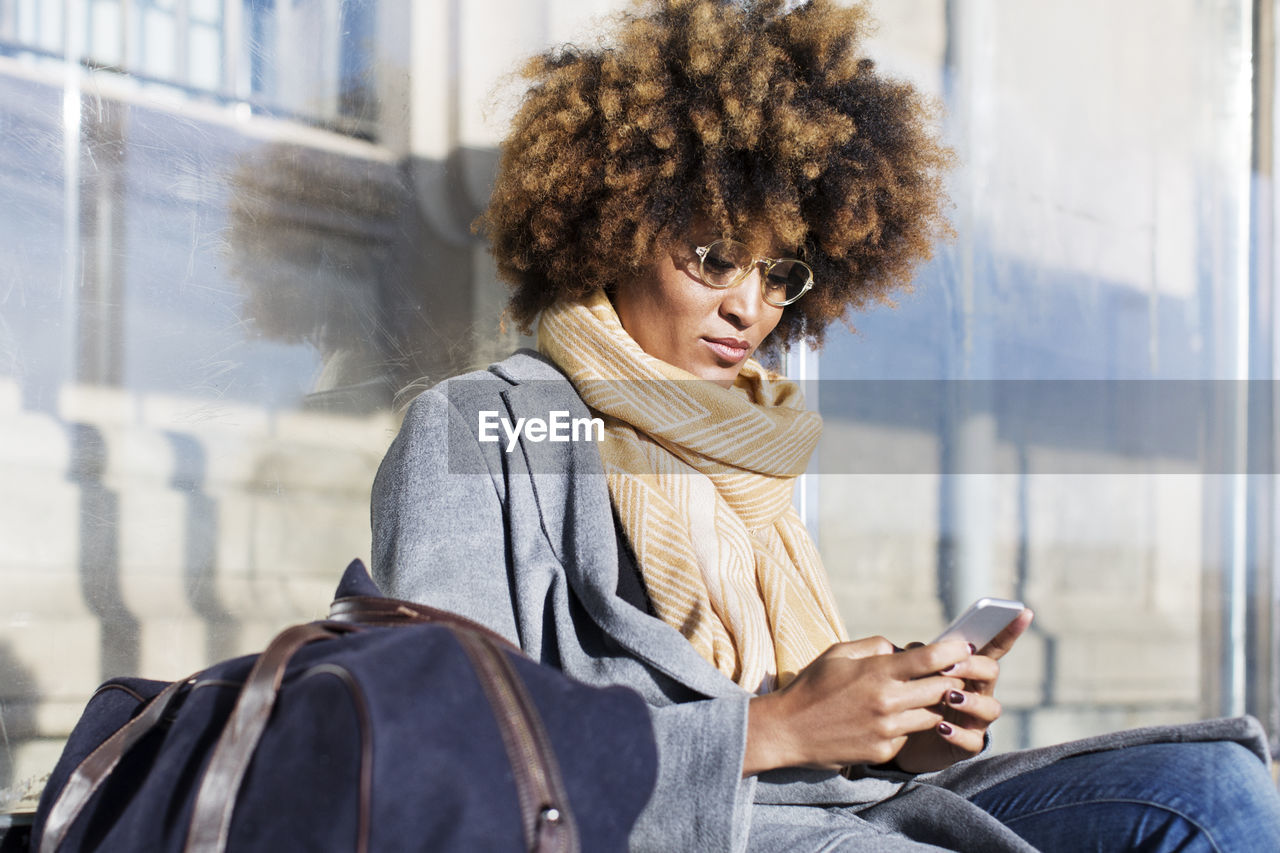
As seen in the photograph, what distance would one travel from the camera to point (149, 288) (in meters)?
1.92

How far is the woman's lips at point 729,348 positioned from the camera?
1719mm

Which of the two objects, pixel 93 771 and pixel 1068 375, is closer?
pixel 93 771

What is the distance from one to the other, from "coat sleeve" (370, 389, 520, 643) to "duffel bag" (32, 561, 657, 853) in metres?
0.34

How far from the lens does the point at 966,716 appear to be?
4.50 ft

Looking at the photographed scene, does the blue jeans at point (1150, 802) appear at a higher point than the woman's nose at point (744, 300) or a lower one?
lower

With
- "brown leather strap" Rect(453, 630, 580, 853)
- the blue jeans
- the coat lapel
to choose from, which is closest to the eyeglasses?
the coat lapel

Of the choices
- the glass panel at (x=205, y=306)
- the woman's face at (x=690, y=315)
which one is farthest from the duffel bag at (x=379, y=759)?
the glass panel at (x=205, y=306)

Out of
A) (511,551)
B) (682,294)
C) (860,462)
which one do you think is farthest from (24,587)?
(860,462)

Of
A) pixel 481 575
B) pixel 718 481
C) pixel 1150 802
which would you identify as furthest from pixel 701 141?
pixel 1150 802

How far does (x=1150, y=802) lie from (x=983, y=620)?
295mm

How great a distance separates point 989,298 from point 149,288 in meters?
2.15

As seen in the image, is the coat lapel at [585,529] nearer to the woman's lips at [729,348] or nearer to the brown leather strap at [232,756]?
the woman's lips at [729,348]

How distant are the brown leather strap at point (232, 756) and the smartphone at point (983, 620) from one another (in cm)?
75

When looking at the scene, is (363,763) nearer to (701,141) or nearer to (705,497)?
(705,497)
